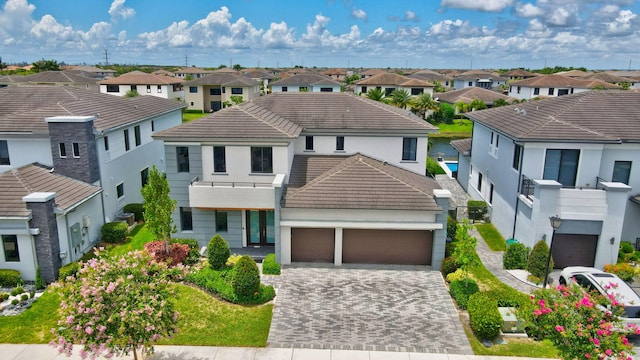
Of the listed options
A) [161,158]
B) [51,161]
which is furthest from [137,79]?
[51,161]

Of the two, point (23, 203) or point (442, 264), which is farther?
point (442, 264)

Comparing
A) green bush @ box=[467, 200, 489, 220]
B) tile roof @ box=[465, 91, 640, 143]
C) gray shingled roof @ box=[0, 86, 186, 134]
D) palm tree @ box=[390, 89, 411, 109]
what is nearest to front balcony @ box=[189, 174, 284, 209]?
gray shingled roof @ box=[0, 86, 186, 134]

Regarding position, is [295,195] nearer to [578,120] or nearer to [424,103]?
[578,120]

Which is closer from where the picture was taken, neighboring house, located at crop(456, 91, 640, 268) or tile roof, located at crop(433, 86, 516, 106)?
neighboring house, located at crop(456, 91, 640, 268)

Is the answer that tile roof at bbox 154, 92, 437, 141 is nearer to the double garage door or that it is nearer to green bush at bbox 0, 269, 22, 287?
the double garage door

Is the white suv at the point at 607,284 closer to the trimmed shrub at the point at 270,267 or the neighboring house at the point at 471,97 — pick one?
the trimmed shrub at the point at 270,267

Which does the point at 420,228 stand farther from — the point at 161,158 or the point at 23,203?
the point at 161,158

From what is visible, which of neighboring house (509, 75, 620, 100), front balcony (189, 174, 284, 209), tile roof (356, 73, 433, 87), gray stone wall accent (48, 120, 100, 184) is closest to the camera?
→ front balcony (189, 174, 284, 209)
